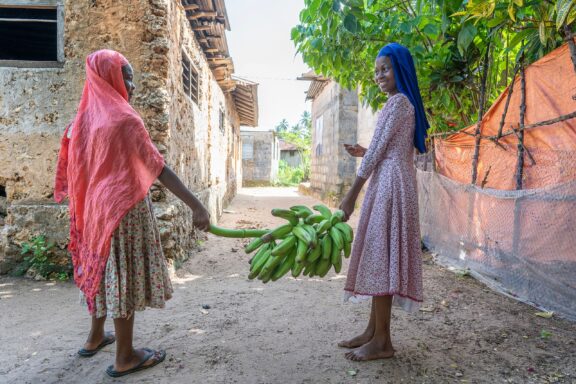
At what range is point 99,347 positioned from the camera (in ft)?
8.32

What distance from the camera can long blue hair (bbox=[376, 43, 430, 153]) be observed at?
90.6 inches

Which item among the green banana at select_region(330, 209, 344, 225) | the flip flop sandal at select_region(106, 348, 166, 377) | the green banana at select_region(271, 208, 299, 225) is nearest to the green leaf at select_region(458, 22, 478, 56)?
the green banana at select_region(330, 209, 344, 225)

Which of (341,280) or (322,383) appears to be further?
(341,280)

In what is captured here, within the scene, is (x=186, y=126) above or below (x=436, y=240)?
above

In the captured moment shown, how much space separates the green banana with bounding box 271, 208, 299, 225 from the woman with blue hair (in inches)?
13.3

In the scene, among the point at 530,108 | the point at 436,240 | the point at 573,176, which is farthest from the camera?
the point at 436,240

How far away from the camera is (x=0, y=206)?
4305 millimetres

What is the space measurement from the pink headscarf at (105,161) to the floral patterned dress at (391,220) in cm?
123

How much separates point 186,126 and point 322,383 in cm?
416

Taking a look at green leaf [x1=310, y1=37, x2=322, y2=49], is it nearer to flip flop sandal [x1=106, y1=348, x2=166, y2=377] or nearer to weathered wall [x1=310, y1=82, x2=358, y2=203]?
flip flop sandal [x1=106, y1=348, x2=166, y2=377]

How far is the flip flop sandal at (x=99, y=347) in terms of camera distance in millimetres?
2479

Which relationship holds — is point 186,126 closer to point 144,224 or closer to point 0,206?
point 0,206

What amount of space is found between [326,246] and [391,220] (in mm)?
411

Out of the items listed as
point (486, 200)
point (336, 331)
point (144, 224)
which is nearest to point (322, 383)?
point (336, 331)
